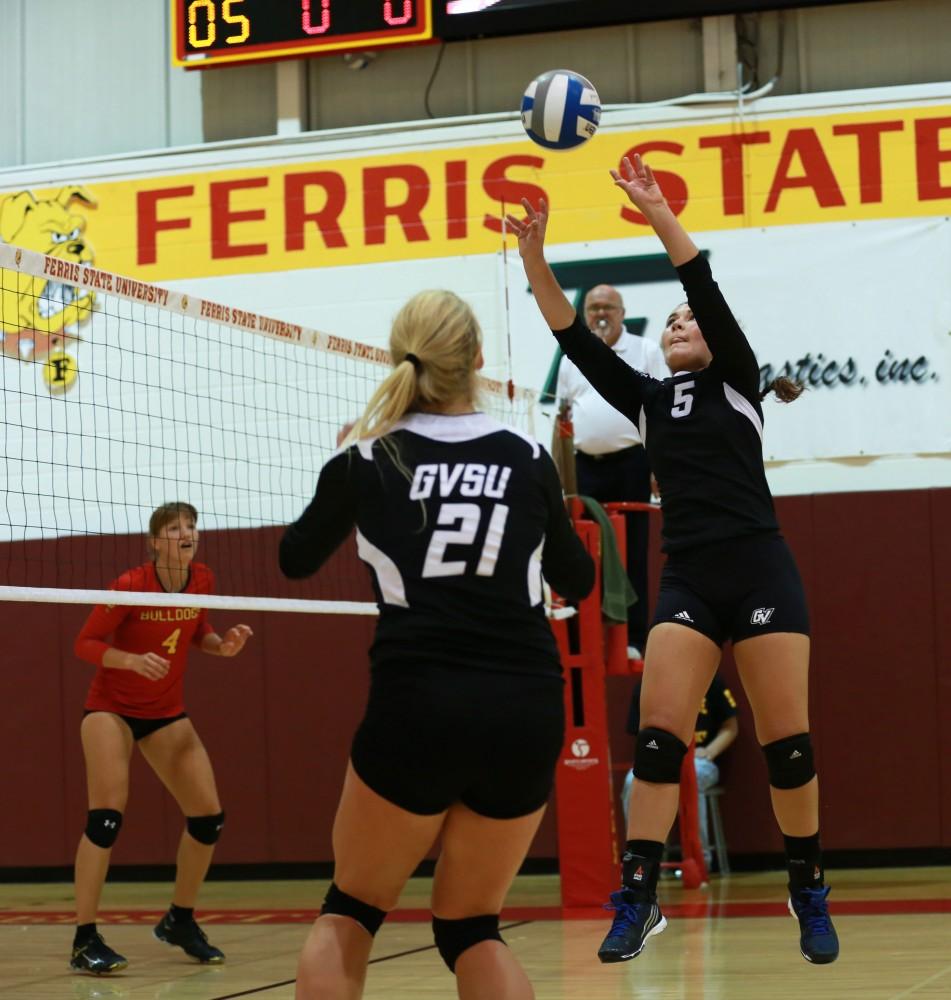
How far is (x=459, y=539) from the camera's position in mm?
2898

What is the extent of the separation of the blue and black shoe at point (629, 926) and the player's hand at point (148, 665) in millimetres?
2427

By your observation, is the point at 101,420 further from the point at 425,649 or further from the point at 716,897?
the point at 425,649

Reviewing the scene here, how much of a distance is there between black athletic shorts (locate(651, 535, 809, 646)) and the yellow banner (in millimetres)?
5303

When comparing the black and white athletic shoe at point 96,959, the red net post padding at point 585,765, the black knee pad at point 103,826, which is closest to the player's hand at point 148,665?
the black knee pad at point 103,826

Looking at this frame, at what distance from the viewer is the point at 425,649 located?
286 centimetres

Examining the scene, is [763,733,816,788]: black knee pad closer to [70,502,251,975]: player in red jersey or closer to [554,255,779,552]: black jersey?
[554,255,779,552]: black jersey

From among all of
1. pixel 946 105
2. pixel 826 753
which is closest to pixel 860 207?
pixel 946 105

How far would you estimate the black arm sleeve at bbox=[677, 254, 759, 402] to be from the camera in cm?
445

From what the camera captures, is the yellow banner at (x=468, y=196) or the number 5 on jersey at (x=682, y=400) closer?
the number 5 on jersey at (x=682, y=400)

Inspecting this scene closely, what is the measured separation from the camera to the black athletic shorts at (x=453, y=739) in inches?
111

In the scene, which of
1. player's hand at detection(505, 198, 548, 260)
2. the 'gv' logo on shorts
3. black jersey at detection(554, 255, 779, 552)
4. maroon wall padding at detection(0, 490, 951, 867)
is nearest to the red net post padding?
the 'gv' logo on shorts

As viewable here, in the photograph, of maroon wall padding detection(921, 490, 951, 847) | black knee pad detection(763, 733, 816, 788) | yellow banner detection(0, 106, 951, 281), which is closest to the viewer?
black knee pad detection(763, 733, 816, 788)

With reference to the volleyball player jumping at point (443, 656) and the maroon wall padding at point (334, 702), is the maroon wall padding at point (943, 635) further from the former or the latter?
the volleyball player jumping at point (443, 656)

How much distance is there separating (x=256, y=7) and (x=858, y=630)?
18.5 feet
